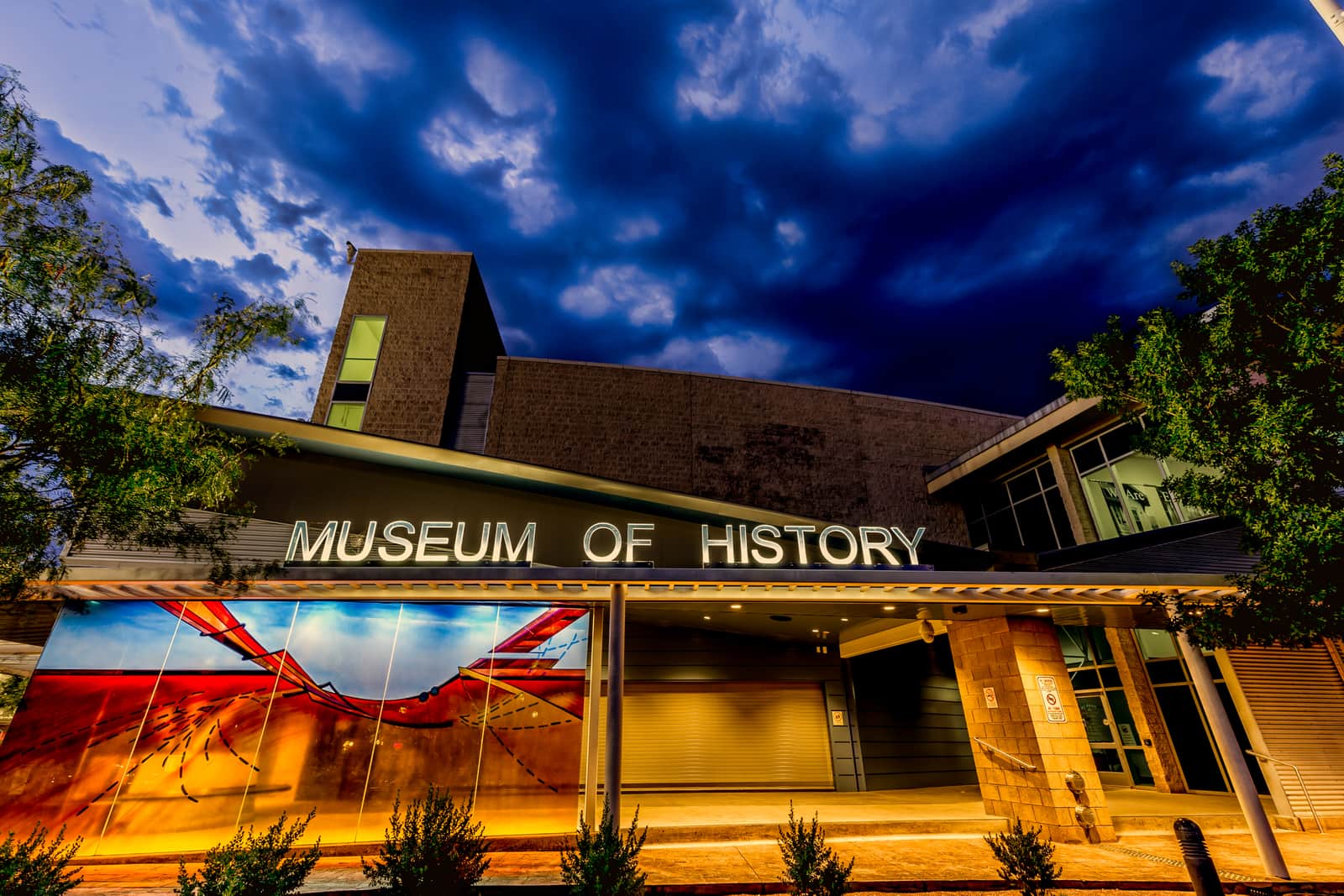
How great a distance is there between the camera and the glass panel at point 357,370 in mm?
18750

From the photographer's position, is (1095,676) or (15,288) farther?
(1095,676)

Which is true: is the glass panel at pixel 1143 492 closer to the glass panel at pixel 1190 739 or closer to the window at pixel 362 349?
the glass panel at pixel 1190 739

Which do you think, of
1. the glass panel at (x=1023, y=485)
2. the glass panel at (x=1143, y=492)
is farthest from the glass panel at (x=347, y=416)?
the glass panel at (x=1143, y=492)

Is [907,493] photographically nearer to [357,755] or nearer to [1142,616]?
[1142,616]

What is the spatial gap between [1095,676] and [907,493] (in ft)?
24.2

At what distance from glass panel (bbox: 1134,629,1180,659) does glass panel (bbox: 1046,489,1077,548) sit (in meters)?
2.58

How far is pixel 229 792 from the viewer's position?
7.40 metres

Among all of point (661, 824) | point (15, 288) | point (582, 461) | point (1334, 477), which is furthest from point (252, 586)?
point (1334, 477)

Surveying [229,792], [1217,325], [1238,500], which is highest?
[1217,325]

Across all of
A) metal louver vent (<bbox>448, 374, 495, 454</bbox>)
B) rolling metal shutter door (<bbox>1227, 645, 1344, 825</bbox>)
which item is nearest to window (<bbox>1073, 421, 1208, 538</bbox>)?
rolling metal shutter door (<bbox>1227, 645, 1344, 825</bbox>)

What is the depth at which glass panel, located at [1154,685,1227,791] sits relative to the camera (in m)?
12.2

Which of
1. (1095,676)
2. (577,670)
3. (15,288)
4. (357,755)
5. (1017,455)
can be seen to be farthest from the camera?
(1017,455)

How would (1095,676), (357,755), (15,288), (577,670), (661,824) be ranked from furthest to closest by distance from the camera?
(1095,676) → (661,824) → (577,670) → (357,755) → (15,288)

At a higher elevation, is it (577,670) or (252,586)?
(252,586)
